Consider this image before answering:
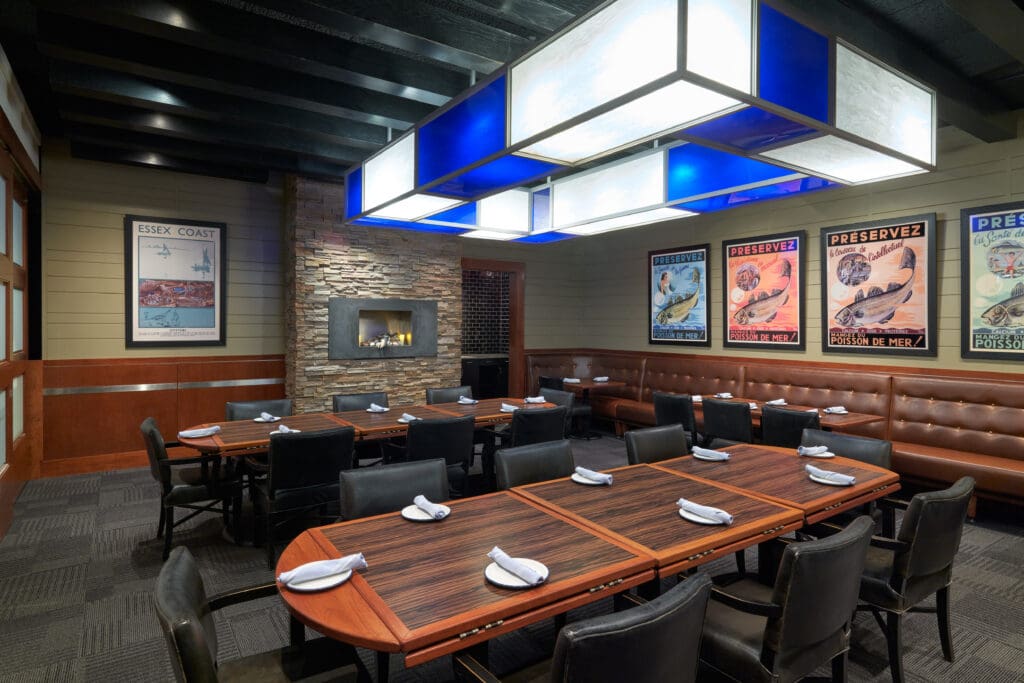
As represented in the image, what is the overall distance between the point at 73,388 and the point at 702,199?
5.89 metres

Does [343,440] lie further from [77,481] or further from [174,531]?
[77,481]

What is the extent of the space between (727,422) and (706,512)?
2795mm

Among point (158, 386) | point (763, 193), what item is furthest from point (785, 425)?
point (158, 386)

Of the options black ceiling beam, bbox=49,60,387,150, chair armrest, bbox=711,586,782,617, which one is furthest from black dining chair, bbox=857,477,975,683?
black ceiling beam, bbox=49,60,387,150

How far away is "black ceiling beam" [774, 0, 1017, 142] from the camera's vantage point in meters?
2.91

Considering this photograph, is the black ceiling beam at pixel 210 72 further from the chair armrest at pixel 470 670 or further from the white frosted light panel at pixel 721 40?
the chair armrest at pixel 470 670

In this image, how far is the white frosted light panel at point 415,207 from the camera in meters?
3.78

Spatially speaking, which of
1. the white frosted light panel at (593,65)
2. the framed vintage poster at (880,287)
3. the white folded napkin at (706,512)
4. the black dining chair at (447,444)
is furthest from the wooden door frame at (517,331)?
the white folded napkin at (706,512)

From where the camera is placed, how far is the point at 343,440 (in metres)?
3.31

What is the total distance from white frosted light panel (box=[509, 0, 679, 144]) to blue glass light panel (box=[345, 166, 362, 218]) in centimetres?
212

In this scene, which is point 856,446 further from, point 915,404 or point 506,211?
point 506,211

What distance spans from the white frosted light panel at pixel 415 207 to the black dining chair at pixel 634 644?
2.96 m

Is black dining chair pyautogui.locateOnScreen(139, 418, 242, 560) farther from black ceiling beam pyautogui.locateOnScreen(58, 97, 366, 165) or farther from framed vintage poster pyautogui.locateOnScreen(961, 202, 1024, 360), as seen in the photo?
framed vintage poster pyautogui.locateOnScreen(961, 202, 1024, 360)

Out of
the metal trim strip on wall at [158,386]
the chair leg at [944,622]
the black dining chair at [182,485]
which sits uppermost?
the metal trim strip on wall at [158,386]
